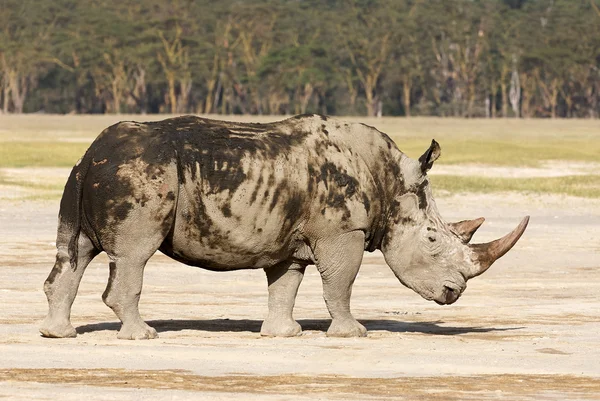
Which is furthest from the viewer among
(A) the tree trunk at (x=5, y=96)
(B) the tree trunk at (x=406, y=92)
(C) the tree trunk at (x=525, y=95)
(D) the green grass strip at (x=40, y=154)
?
(C) the tree trunk at (x=525, y=95)

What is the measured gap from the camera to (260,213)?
35.1 ft

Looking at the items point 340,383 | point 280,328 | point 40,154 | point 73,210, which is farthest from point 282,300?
point 40,154

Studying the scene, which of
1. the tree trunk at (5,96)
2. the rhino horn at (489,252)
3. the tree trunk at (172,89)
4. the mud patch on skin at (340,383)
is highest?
the rhino horn at (489,252)

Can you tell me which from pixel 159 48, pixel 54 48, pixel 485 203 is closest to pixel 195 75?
pixel 159 48

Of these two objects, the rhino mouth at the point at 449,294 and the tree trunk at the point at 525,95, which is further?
the tree trunk at the point at 525,95

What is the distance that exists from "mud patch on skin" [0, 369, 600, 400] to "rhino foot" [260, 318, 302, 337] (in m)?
2.06

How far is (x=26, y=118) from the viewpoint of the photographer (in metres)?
76.0

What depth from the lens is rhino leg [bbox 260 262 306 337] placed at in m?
11.1

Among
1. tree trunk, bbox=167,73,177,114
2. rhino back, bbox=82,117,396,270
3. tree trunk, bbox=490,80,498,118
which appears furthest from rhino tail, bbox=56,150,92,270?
tree trunk, bbox=490,80,498,118

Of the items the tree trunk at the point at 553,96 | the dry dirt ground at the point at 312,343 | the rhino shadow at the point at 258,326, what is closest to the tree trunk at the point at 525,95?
the tree trunk at the point at 553,96

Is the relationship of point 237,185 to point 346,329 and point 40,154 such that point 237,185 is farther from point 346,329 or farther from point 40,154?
point 40,154

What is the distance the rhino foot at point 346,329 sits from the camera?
11.1m

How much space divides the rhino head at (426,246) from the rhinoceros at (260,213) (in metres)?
0.01

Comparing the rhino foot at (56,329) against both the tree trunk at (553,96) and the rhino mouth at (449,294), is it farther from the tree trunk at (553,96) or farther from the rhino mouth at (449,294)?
the tree trunk at (553,96)
